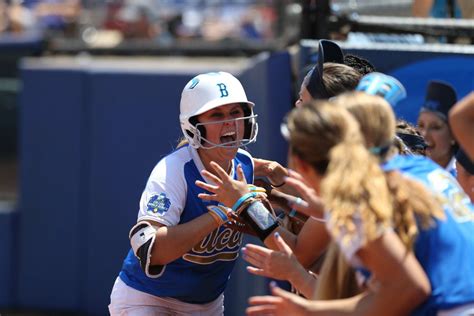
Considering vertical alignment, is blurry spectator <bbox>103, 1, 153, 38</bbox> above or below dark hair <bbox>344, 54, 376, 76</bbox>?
below

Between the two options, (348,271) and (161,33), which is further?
(161,33)

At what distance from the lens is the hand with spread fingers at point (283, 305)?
2.79 meters

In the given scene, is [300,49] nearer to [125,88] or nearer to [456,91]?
[456,91]

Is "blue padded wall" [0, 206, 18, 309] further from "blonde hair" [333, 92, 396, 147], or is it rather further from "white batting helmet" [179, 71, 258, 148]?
"blonde hair" [333, 92, 396, 147]

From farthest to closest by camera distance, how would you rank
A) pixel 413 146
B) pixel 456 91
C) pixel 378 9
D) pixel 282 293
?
pixel 378 9 → pixel 456 91 → pixel 413 146 → pixel 282 293

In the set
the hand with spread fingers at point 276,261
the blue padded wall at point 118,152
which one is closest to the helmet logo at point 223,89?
the hand with spread fingers at point 276,261

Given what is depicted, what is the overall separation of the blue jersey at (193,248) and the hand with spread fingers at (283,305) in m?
1.16

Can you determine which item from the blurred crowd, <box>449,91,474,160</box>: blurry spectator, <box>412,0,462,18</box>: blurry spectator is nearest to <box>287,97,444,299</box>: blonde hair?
<box>449,91,474,160</box>: blurry spectator

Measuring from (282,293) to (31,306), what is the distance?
6949 millimetres

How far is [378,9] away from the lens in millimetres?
8672

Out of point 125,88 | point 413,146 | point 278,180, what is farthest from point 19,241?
point 413,146

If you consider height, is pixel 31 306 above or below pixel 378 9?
below

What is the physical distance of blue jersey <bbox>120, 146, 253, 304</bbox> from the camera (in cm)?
403

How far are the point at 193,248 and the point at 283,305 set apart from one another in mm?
1425
